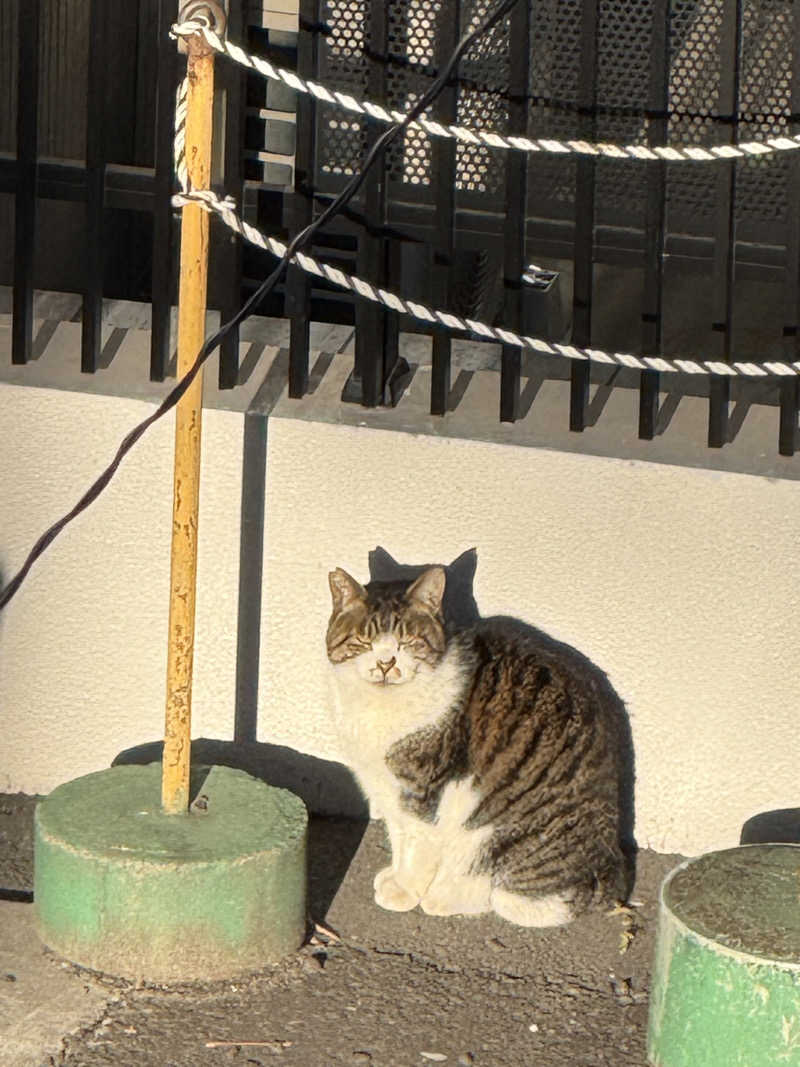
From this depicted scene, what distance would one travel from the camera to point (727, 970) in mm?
3428

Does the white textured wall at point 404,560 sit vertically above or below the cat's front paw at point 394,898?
above

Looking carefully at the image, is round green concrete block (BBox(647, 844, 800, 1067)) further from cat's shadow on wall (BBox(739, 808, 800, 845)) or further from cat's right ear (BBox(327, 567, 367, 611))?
cat's right ear (BBox(327, 567, 367, 611))

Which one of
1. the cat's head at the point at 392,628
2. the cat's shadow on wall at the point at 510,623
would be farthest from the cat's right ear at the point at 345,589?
the cat's shadow on wall at the point at 510,623

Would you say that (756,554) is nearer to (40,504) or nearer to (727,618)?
(727,618)

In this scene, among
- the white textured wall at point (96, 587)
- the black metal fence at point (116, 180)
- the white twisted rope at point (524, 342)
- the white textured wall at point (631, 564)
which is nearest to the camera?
the white twisted rope at point (524, 342)

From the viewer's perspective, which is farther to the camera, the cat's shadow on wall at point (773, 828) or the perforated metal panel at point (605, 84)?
the cat's shadow on wall at point (773, 828)

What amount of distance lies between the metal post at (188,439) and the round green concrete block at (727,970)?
1.16 m

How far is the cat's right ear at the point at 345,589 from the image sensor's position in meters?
4.35

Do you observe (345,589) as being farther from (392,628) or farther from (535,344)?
(535,344)

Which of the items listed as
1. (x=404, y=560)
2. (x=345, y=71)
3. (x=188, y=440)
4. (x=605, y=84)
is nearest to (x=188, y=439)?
(x=188, y=440)

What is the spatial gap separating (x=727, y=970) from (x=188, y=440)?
1.59 meters

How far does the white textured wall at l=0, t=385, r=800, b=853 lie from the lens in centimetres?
443

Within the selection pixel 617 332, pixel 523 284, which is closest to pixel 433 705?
pixel 523 284

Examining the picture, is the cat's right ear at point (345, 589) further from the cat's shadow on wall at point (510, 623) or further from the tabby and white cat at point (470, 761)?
the cat's shadow on wall at point (510, 623)
